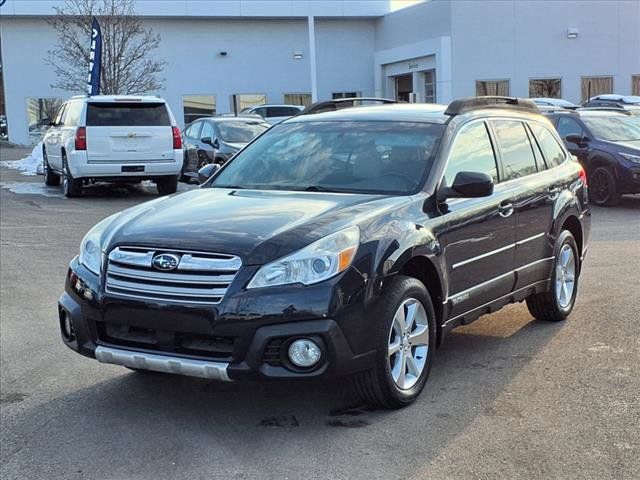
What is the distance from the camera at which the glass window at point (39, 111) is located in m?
36.8

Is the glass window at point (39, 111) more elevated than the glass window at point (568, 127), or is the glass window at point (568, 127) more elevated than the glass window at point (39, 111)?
the glass window at point (39, 111)

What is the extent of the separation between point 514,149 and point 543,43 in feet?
102

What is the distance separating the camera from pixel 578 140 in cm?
1445

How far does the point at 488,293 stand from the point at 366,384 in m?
1.47

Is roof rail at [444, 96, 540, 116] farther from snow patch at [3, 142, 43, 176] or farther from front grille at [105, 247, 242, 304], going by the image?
snow patch at [3, 142, 43, 176]

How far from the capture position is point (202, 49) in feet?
125

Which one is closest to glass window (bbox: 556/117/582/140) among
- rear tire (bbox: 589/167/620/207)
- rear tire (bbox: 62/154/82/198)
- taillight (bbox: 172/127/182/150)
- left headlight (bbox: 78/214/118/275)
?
rear tire (bbox: 589/167/620/207)

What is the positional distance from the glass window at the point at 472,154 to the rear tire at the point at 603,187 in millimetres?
8774

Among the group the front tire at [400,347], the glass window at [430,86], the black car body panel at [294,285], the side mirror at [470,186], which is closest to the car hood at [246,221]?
the black car body panel at [294,285]

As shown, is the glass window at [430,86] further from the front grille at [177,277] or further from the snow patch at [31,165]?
the front grille at [177,277]

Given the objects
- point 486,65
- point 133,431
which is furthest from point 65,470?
point 486,65

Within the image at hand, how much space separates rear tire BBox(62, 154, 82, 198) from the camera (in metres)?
15.4

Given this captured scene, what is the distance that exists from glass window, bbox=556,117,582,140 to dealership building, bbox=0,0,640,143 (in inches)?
727

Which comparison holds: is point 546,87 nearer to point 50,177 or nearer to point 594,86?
point 594,86
